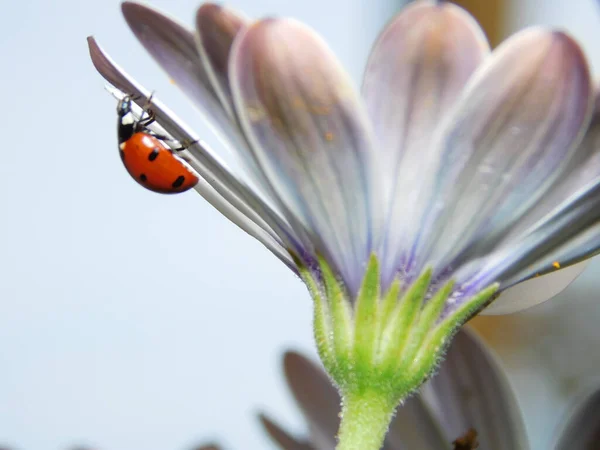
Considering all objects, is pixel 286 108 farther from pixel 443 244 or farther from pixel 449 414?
pixel 449 414

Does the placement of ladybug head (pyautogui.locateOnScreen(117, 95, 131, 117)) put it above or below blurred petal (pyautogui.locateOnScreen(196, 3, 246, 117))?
above

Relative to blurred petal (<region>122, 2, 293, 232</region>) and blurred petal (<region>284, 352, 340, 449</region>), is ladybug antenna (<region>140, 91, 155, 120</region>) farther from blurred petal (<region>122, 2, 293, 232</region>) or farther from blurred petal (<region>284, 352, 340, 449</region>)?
blurred petal (<region>284, 352, 340, 449</region>)

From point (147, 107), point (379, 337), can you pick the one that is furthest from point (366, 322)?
point (147, 107)

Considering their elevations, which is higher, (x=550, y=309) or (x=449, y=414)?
(x=550, y=309)

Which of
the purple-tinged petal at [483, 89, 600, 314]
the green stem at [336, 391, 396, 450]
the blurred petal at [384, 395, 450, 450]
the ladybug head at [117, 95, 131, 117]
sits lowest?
the green stem at [336, 391, 396, 450]

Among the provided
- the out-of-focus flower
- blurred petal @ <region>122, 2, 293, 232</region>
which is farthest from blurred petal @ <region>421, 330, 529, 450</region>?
blurred petal @ <region>122, 2, 293, 232</region>

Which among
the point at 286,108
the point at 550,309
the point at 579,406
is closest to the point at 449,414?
the point at 579,406
